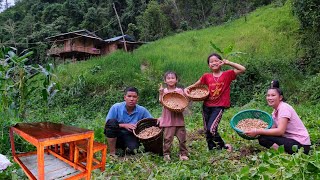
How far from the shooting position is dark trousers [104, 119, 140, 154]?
11.8 feet

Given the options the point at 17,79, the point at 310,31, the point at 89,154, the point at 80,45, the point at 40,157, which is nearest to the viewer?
the point at 40,157

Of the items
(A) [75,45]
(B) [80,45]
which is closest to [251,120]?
(A) [75,45]

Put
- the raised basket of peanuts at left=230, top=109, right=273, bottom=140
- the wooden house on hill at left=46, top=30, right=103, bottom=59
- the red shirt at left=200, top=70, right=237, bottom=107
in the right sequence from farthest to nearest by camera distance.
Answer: the wooden house on hill at left=46, top=30, right=103, bottom=59 < the red shirt at left=200, top=70, right=237, bottom=107 < the raised basket of peanuts at left=230, top=109, right=273, bottom=140

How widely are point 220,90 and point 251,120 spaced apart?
49cm

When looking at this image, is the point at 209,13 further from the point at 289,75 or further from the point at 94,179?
the point at 94,179

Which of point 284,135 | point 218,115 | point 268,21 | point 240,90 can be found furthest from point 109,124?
point 268,21

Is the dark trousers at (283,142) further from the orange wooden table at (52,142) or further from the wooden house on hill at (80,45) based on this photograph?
the wooden house on hill at (80,45)

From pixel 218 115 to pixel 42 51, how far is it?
72.5 ft

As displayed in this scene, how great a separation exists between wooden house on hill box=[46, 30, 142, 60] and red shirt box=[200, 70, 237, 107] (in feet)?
53.9

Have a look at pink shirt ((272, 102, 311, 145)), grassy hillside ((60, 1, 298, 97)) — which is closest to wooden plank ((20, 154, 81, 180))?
pink shirt ((272, 102, 311, 145))

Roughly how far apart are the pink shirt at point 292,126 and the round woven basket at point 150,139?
51.8 inches

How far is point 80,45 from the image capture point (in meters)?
21.3

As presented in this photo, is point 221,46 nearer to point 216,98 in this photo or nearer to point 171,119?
point 216,98

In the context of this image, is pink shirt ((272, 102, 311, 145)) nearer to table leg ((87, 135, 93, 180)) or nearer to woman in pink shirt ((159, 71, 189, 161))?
woman in pink shirt ((159, 71, 189, 161))
